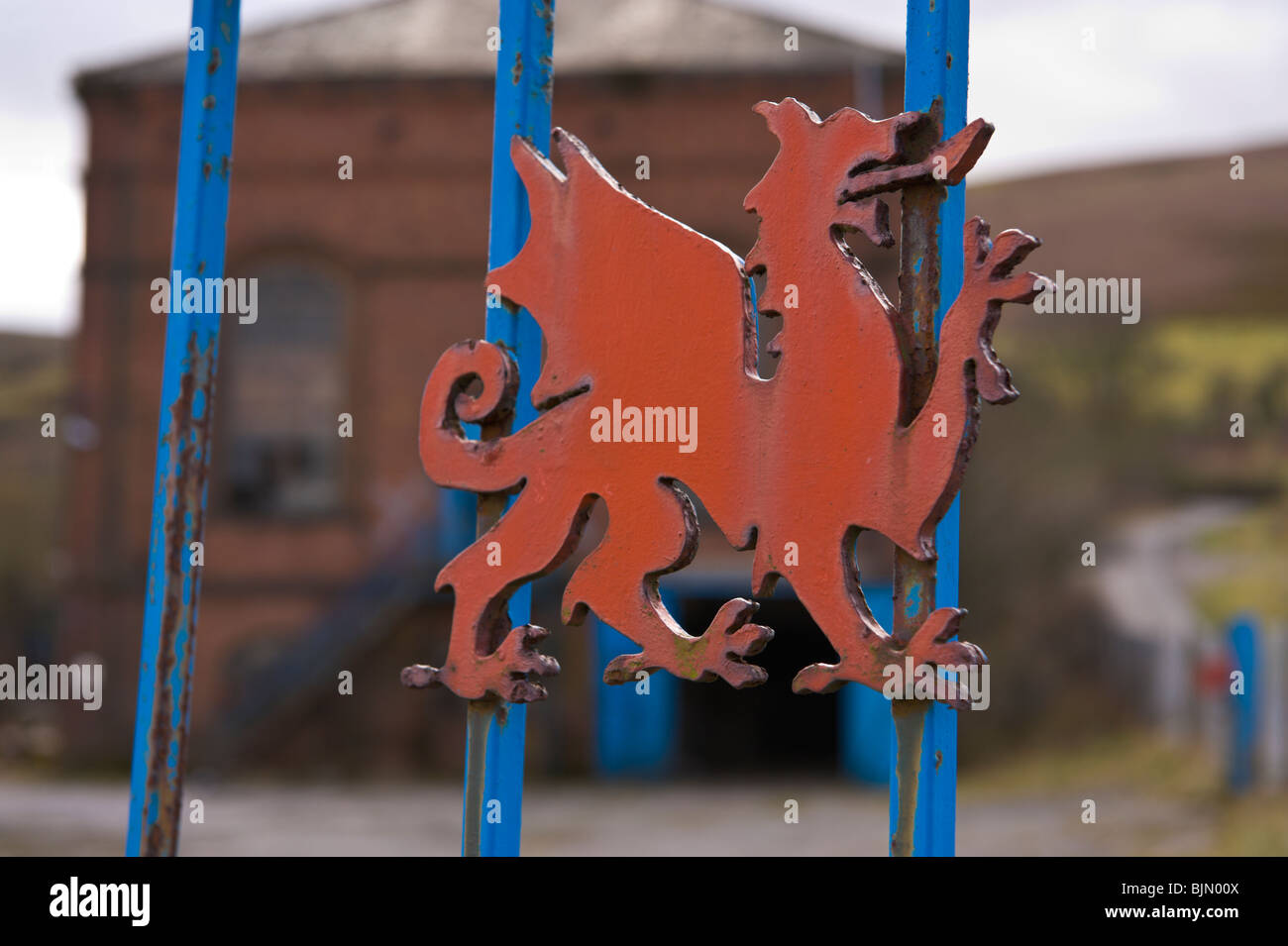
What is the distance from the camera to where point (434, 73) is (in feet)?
49.5

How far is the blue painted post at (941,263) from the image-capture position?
7.02 feet

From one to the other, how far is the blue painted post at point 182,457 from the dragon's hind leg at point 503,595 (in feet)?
1.82

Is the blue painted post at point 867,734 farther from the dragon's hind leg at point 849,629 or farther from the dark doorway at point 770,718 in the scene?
the dragon's hind leg at point 849,629

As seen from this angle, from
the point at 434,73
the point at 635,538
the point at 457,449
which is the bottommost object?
the point at 635,538

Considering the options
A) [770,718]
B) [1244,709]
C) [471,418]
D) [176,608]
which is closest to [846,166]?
[471,418]

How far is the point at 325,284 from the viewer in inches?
610

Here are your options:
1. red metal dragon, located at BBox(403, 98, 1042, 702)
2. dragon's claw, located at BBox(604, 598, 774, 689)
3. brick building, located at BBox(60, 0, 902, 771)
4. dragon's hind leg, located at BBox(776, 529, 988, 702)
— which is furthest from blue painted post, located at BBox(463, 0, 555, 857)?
brick building, located at BBox(60, 0, 902, 771)

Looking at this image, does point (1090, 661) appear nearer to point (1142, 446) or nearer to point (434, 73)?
point (434, 73)

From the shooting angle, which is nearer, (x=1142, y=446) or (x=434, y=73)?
(x=434, y=73)

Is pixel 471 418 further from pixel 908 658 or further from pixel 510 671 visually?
pixel 908 658

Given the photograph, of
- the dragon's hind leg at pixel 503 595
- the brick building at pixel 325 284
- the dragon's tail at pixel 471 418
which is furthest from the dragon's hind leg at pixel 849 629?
the brick building at pixel 325 284

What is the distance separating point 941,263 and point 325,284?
14.0 metres

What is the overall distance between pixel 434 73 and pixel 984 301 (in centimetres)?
1398
